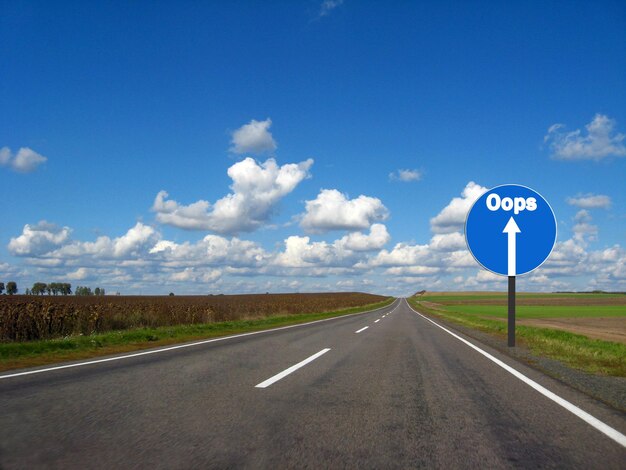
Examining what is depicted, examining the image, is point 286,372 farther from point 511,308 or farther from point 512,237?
point 511,308

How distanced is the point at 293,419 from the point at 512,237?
8.40 m

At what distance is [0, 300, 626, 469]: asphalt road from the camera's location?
384 centimetres

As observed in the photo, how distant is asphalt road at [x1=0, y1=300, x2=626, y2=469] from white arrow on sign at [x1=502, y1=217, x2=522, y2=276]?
3634 mm

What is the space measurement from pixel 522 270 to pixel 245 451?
9.41m

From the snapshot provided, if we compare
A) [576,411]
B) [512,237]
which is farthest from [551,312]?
[576,411]

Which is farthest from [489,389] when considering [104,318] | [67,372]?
[104,318]

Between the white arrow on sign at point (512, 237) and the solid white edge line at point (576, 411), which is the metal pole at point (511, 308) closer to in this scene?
the white arrow on sign at point (512, 237)

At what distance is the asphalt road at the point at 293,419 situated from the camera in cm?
384

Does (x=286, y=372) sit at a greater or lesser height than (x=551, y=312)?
greater

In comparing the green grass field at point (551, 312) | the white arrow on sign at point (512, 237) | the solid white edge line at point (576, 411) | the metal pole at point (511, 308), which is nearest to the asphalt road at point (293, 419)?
the solid white edge line at point (576, 411)

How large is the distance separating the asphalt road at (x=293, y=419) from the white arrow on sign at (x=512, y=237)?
11.9ft

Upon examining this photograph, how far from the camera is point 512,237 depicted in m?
11.4

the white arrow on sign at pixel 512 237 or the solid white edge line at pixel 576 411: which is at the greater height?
the white arrow on sign at pixel 512 237

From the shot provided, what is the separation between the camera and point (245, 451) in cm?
394
